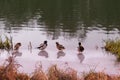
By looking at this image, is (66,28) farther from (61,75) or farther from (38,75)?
(38,75)

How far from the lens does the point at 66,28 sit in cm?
2595

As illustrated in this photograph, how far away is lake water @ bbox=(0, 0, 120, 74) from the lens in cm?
1647

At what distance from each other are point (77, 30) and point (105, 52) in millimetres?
7234

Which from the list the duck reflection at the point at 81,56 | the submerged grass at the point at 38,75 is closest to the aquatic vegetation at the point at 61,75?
the submerged grass at the point at 38,75

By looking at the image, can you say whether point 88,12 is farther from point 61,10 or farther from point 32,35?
point 32,35

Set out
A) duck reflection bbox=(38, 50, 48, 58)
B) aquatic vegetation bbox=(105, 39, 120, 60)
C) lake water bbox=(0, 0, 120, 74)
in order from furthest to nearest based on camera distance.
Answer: duck reflection bbox=(38, 50, 48, 58), aquatic vegetation bbox=(105, 39, 120, 60), lake water bbox=(0, 0, 120, 74)

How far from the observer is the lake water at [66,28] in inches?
648

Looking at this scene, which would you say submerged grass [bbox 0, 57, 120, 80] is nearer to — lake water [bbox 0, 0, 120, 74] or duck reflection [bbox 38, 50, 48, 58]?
lake water [bbox 0, 0, 120, 74]

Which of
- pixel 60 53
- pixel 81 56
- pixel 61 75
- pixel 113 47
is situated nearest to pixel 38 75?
pixel 61 75

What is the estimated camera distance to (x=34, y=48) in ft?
62.2

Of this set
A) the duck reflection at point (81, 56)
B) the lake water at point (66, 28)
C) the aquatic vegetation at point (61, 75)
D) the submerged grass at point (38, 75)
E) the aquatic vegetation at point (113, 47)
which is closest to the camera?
the submerged grass at point (38, 75)

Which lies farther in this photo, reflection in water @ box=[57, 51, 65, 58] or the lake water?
reflection in water @ box=[57, 51, 65, 58]

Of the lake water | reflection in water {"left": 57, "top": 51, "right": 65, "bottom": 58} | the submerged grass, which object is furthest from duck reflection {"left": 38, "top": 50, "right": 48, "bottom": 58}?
the submerged grass

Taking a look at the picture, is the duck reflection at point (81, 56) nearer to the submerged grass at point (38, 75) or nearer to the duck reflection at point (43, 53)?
the duck reflection at point (43, 53)
